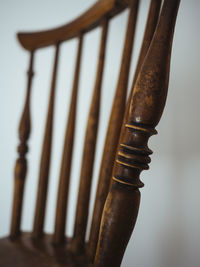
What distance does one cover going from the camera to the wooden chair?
0.27 meters

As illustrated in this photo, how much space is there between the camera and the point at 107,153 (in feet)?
1.35

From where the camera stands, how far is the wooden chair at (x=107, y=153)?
27 cm

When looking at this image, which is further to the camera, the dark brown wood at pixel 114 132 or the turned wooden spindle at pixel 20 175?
the turned wooden spindle at pixel 20 175

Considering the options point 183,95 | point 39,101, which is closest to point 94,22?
point 183,95

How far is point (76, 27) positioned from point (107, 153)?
31 cm

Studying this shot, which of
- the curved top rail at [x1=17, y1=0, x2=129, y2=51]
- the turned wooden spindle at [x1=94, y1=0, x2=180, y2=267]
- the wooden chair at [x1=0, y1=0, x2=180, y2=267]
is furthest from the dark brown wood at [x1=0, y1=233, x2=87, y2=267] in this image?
the curved top rail at [x1=17, y1=0, x2=129, y2=51]

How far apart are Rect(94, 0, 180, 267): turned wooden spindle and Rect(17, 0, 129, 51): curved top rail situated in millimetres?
214

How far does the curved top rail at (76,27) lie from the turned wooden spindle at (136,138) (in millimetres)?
214

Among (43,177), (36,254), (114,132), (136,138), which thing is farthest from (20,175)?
(136,138)

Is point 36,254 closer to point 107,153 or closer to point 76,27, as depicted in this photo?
point 107,153

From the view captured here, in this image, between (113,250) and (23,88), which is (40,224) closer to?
(113,250)

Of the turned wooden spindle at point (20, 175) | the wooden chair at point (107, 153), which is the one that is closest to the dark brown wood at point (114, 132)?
the wooden chair at point (107, 153)

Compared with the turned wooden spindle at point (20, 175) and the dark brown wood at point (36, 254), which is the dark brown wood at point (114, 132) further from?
the turned wooden spindle at point (20, 175)

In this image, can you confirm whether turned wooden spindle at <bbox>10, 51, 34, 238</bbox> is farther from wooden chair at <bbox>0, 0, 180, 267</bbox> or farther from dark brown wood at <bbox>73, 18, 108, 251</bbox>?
dark brown wood at <bbox>73, 18, 108, 251</bbox>
